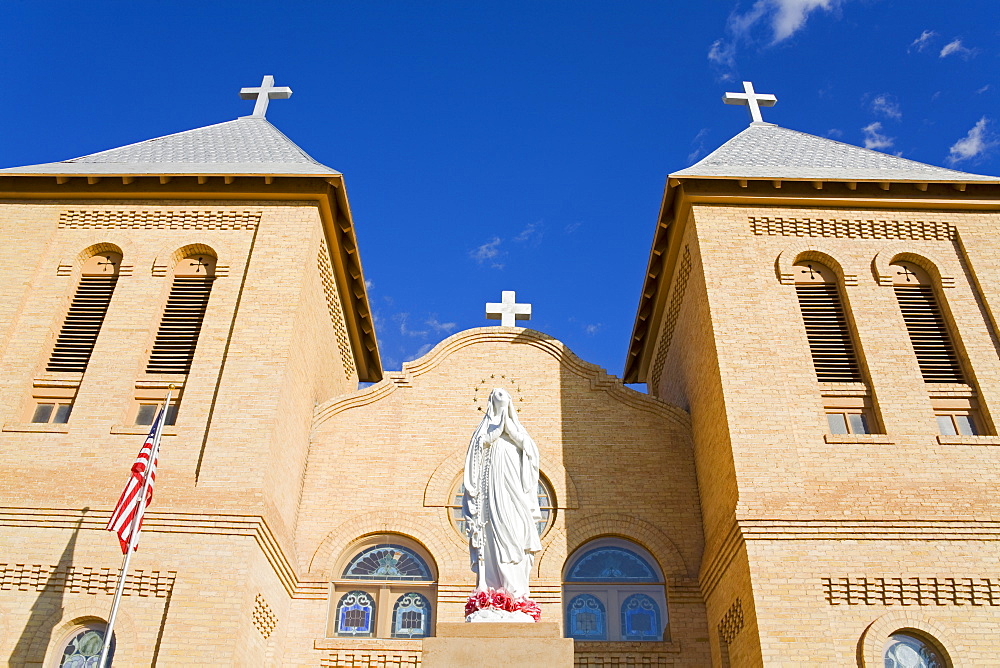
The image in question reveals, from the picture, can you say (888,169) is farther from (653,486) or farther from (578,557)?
(578,557)

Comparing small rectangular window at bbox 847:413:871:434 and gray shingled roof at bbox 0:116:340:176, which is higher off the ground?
gray shingled roof at bbox 0:116:340:176

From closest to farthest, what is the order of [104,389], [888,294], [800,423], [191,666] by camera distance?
1. [191,666]
2. [800,423]
3. [104,389]
4. [888,294]

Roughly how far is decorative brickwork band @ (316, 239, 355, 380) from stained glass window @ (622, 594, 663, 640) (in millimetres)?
7222

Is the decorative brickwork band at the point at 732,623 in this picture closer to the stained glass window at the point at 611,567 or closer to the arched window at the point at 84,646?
the stained glass window at the point at 611,567

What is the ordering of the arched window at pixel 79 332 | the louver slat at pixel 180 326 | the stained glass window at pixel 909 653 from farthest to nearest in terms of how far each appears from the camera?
the louver slat at pixel 180 326
the arched window at pixel 79 332
the stained glass window at pixel 909 653

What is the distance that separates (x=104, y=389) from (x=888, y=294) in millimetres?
11516

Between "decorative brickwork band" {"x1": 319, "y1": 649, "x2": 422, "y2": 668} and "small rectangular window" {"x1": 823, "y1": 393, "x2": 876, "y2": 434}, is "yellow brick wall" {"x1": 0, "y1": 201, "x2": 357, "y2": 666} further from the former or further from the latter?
"small rectangular window" {"x1": 823, "y1": 393, "x2": 876, "y2": 434}

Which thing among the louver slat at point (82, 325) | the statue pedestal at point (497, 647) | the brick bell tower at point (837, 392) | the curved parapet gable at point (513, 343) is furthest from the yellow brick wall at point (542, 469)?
the statue pedestal at point (497, 647)

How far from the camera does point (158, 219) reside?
602 inches

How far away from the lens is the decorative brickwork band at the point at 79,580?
11.2 m

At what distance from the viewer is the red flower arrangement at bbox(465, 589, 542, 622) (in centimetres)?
870

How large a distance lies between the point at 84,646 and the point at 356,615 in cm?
357

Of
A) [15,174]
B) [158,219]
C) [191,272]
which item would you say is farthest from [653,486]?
[15,174]

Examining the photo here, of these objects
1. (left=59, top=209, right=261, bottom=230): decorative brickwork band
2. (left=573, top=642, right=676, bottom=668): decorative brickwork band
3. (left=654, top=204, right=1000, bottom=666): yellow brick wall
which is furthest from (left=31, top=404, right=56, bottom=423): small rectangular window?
(left=654, top=204, right=1000, bottom=666): yellow brick wall
